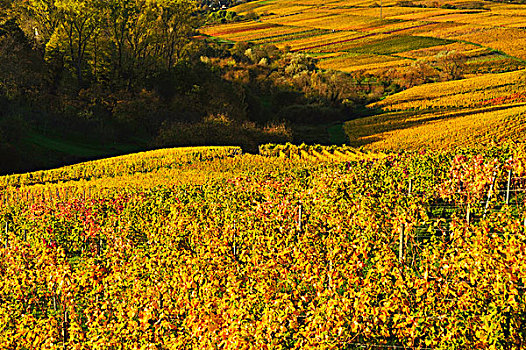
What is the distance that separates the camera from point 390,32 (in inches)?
4400

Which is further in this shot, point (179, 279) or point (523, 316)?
point (179, 279)

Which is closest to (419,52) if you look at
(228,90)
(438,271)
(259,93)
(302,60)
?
(302,60)

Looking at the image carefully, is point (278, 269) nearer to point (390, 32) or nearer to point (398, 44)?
point (398, 44)

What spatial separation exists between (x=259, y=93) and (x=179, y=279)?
69932mm

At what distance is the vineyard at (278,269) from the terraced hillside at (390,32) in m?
75.4

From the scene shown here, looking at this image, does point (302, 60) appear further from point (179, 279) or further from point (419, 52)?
point (179, 279)

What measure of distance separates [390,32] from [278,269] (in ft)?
365

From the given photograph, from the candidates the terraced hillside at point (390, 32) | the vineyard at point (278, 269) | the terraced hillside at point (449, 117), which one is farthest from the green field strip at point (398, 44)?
the vineyard at point (278, 269)

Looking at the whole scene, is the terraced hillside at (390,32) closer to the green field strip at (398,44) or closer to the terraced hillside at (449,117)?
the green field strip at (398,44)

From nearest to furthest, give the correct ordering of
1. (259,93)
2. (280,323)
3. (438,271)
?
(280,323) → (438,271) → (259,93)

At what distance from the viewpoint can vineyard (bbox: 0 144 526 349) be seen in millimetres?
8328

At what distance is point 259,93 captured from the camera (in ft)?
260

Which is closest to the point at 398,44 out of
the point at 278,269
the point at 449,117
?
the point at 449,117

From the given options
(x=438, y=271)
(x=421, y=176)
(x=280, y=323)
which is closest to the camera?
(x=280, y=323)
